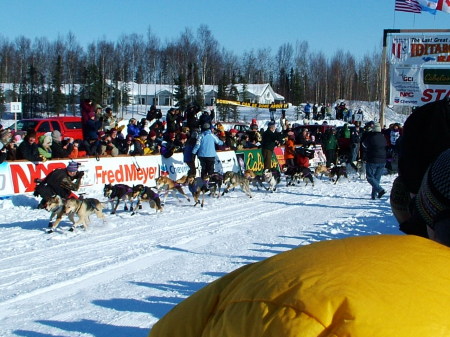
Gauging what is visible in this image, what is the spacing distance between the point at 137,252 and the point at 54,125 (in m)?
13.8

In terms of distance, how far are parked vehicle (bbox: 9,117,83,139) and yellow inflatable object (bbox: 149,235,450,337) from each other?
1878cm

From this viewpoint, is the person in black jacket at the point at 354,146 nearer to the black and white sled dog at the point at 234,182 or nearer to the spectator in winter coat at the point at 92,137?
the black and white sled dog at the point at 234,182

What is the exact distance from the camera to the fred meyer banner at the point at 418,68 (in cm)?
1266

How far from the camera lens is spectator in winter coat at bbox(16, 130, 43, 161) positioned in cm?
1130

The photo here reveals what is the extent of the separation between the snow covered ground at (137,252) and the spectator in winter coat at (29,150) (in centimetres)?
98

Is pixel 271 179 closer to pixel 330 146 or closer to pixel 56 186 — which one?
pixel 56 186

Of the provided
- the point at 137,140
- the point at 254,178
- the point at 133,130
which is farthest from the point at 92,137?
the point at 254,178

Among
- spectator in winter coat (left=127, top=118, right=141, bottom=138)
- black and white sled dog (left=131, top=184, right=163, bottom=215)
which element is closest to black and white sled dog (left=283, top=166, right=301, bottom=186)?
spectator in winter coat (left=127, top=118, right=141, bottom=138)

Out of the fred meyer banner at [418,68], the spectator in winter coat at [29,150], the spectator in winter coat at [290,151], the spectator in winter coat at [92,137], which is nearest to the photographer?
the spectator in winter coat at [29,150]

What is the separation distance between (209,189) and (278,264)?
11.0 m

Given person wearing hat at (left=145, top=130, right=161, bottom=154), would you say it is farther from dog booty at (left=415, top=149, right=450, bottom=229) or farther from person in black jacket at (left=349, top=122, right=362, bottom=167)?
dog booty at (left=415, top=149, right=450, bottom=229)

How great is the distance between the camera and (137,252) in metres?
7.05

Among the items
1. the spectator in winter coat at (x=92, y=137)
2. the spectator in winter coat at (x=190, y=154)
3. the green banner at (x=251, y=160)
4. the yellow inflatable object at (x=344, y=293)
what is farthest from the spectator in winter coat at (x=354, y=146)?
the yellow inflatable object at (x=344, y=293)

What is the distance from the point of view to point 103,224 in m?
9.09
